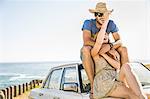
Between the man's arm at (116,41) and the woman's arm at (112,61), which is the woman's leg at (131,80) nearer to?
the woman's arm at (112,61)

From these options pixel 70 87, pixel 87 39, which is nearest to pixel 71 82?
pixel 70 87

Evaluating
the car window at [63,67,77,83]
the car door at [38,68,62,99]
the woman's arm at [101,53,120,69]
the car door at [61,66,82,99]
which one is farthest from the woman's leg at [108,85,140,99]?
the car door at [38,68,62,99]

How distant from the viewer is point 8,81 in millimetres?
15820

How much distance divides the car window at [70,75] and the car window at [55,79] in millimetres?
91

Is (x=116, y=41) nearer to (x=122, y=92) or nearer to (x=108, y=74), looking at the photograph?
(x=108, y=74)

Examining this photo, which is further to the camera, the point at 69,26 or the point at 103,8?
the point at 69,26

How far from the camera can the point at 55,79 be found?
389 cm

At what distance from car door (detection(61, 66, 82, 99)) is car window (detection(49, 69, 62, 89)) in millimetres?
87

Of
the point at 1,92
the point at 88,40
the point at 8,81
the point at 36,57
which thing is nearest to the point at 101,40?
the point at 88,40

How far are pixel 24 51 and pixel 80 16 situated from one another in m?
4.12

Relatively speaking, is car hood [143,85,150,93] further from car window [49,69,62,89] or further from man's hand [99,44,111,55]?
car window [49,69,62,89]

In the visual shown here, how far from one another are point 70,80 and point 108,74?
70 centimetres

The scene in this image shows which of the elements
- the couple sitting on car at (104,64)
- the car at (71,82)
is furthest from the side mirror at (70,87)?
the couple sitting on car at (104,64)

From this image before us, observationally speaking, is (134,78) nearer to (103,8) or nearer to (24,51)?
(103,8)
